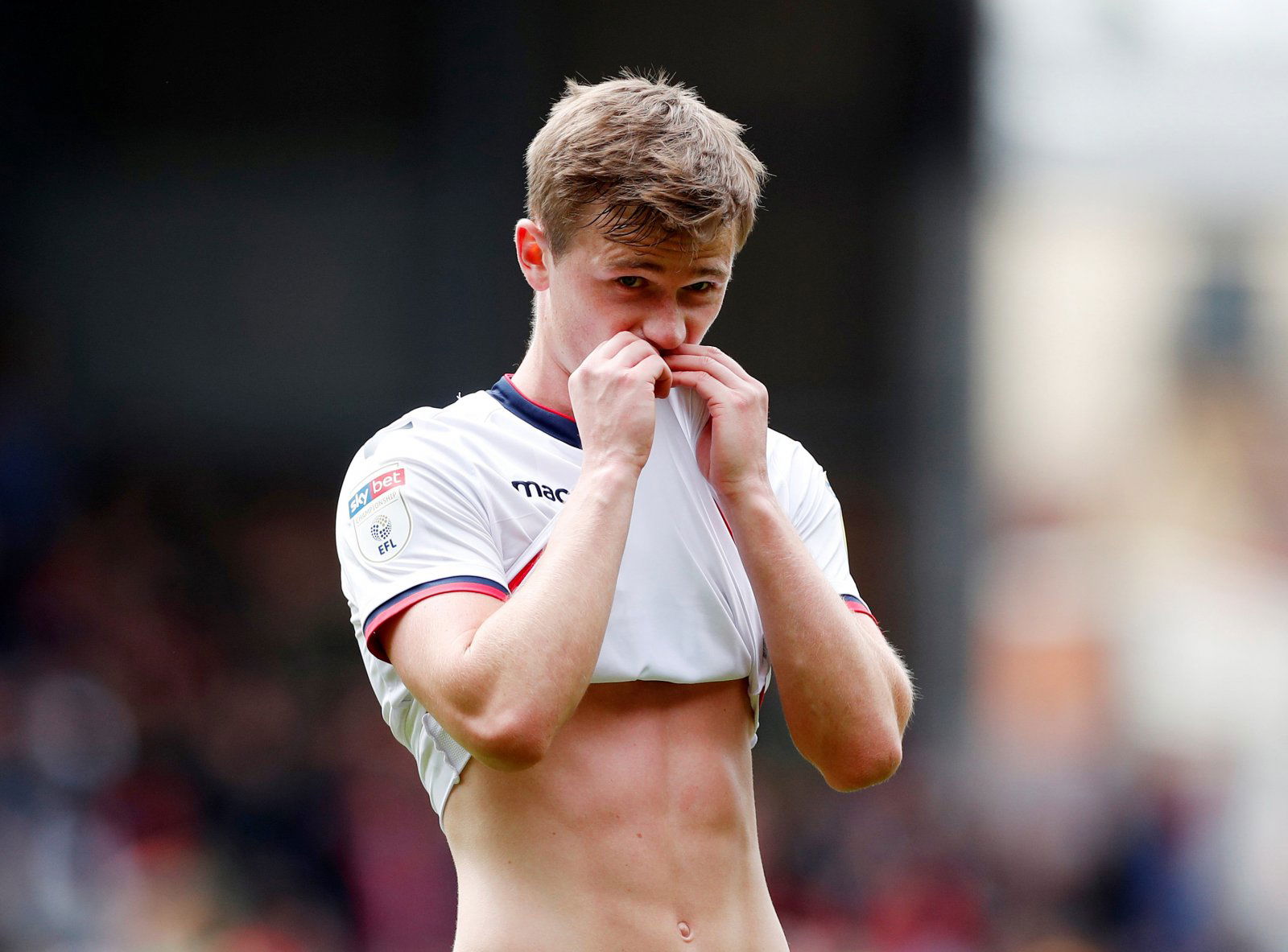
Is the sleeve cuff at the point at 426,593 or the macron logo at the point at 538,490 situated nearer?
the sleeve cuff at the point at 426,593

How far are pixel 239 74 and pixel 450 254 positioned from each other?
1.92 m

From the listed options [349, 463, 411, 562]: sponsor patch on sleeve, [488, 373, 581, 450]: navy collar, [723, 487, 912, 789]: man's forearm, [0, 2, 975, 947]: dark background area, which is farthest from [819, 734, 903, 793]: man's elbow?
[0, 2, 975, 947]: dark background area

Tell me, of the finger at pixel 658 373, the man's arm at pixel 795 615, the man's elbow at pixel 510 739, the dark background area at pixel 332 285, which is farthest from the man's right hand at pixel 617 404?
the dark background area at pixel 332 285

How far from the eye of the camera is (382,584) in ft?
8.50

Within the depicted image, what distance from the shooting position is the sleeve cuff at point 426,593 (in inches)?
99.5

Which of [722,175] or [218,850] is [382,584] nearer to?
[722,175]

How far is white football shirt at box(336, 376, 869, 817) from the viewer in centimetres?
262

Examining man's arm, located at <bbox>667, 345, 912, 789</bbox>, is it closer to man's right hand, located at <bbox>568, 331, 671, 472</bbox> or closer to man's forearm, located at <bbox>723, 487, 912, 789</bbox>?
man's forearm, located at <bbox>723, 487, 912, 789</bbox>

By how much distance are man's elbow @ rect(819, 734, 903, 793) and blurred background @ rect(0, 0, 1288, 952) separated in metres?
5.89

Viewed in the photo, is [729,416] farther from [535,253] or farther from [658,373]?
[535,253]

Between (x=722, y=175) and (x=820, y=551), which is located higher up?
(x=722, y=175)

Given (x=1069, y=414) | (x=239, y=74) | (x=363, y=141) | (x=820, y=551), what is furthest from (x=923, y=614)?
(x=820, y=551)

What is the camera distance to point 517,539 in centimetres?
273

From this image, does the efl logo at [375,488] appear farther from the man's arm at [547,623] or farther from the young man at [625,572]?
the man's arm at [547,623]
